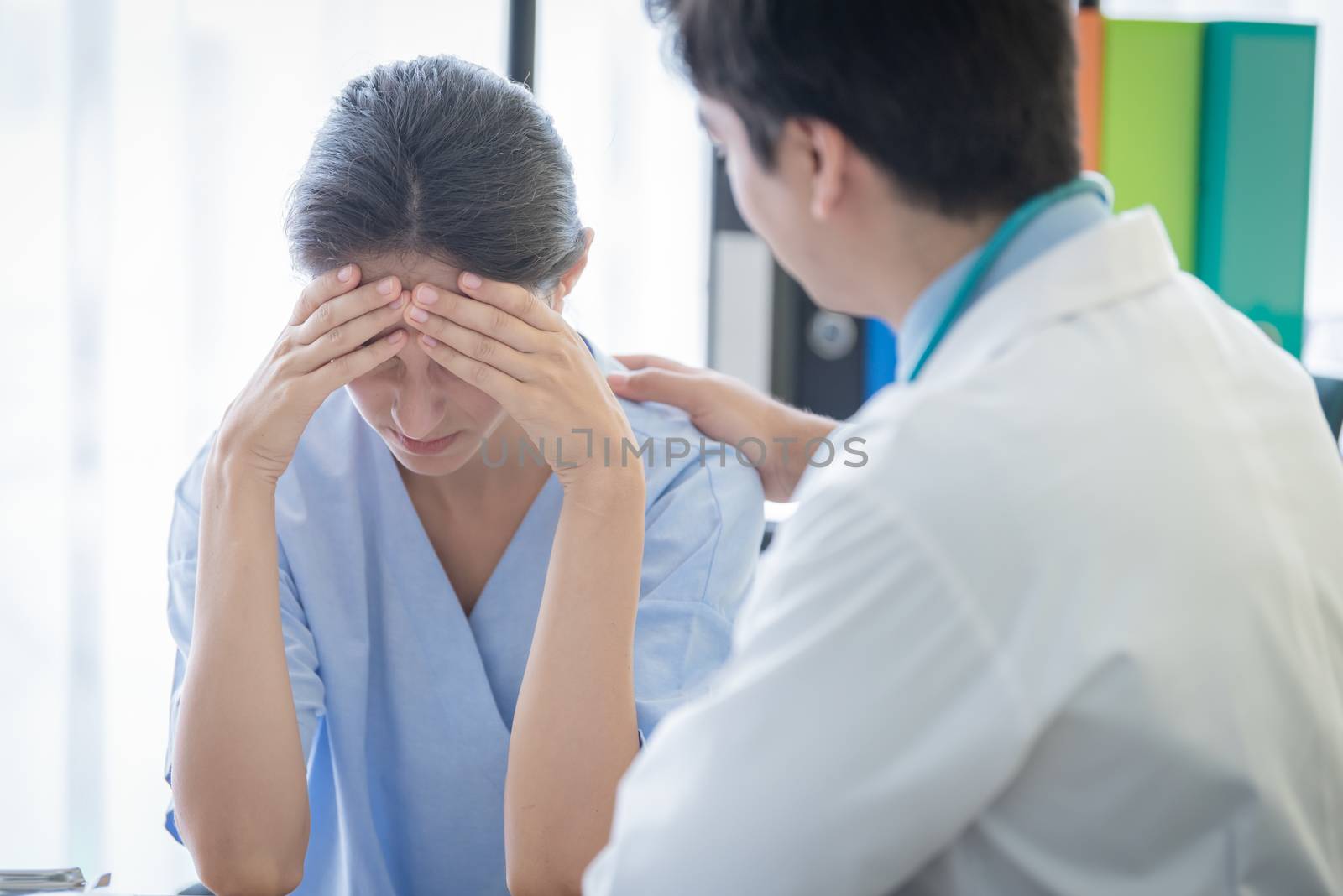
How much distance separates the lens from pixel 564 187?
3.96 ft

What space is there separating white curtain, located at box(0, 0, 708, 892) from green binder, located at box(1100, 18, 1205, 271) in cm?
133

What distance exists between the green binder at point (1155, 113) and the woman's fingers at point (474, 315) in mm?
1273

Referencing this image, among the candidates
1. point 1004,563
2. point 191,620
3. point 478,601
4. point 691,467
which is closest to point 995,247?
point 1004,563

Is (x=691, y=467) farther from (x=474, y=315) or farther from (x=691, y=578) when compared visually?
(x=474, y=315)

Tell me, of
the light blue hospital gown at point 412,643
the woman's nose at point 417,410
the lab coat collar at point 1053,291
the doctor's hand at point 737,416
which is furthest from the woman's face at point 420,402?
the lab coat collar at point 1053,291

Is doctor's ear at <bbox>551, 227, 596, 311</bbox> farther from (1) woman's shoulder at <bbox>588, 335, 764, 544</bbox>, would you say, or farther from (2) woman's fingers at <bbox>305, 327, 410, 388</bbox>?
(2) woman's fingers at <bbox>305, 327, 410, 388</bbox>

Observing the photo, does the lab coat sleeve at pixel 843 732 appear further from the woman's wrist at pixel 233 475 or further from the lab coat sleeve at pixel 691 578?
the woman's wrist at pixel 233 475

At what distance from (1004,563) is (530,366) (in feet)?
2.05

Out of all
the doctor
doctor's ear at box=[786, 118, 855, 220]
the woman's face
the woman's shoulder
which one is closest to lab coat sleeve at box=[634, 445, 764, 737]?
the woman's shoulder

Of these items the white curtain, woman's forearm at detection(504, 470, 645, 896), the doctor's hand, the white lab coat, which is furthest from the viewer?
the white curtain

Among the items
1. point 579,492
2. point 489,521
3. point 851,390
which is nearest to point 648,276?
point 851,390

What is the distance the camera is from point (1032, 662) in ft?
2.04

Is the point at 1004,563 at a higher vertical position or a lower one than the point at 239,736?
higher

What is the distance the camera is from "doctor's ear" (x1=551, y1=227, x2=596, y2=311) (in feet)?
4.15
